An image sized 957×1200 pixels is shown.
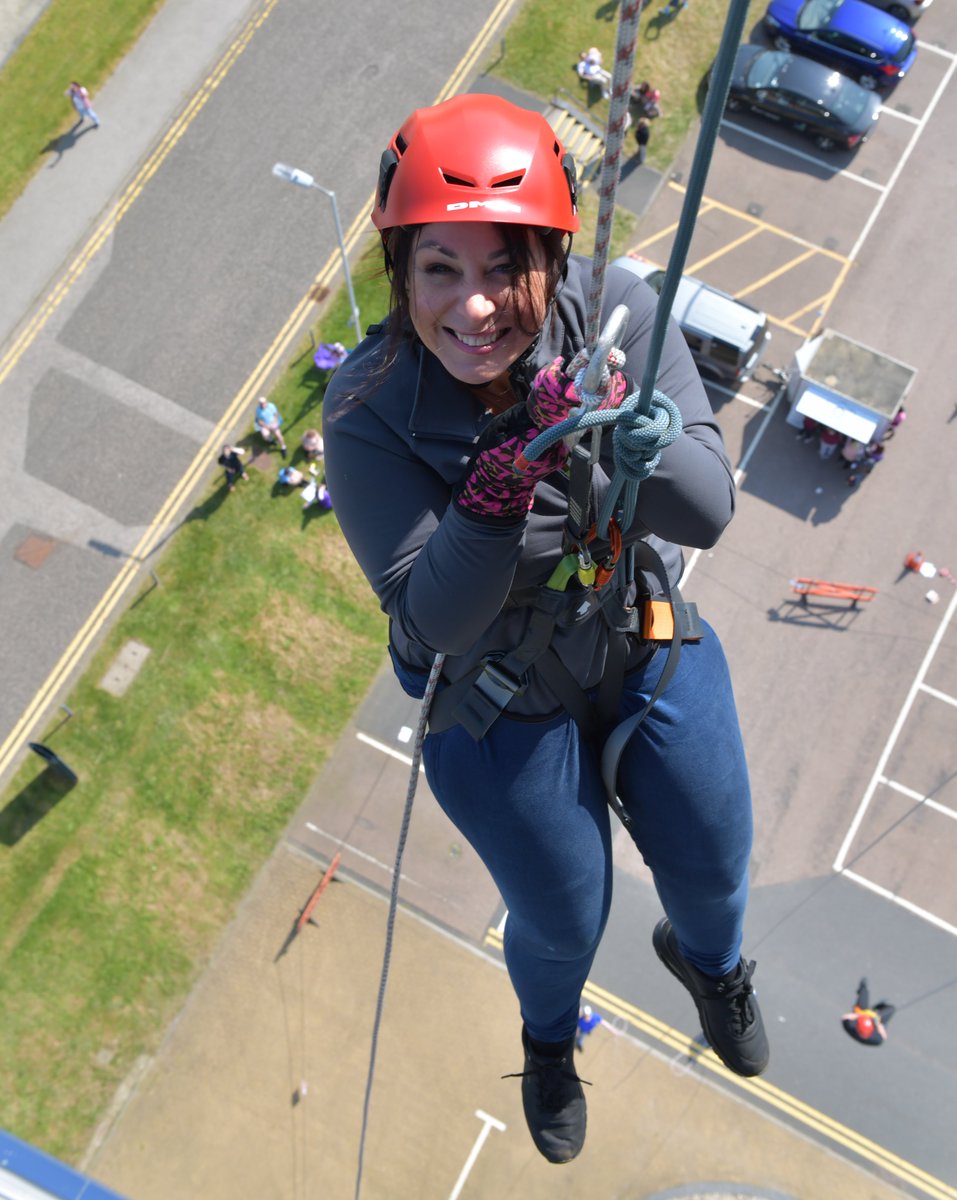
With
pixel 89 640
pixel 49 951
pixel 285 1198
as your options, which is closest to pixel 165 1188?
pixel 285 1198

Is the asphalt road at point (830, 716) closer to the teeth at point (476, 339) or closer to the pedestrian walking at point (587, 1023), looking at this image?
the pedestrian walking at point (587, 1023)

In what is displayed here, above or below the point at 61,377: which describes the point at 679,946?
below

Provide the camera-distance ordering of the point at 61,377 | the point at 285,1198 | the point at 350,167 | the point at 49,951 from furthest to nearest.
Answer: the point at 350,167
the point at 61,377
the point at 49,951
the point at 285,1198

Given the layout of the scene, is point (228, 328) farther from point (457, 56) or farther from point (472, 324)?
point (472, 324)

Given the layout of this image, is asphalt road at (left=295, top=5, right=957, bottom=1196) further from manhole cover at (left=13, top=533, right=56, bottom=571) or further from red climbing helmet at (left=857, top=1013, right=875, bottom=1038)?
manhole cover at (left=13, top=533, right=56, bottom=571)

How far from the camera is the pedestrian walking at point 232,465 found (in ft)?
53.1

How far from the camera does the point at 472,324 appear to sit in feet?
14.1

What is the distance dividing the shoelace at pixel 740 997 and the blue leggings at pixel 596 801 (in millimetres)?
1006

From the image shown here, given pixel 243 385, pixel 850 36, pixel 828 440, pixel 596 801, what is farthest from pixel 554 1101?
pixel 850 36

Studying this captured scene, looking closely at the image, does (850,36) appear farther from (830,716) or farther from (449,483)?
(449,483)

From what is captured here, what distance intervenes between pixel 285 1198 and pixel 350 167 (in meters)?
15.4

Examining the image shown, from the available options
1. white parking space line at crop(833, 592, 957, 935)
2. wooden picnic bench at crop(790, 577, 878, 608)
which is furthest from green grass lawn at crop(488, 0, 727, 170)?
white parking space line at crop(833, 592, 957, 935)

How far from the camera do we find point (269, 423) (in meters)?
16.5

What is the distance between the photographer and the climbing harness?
3047 millimetres
